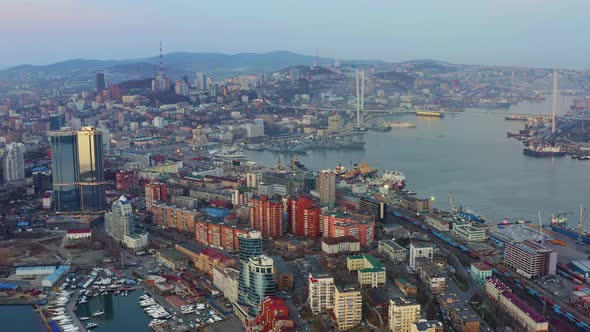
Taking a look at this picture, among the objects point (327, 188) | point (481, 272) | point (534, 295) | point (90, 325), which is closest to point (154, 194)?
point (327, 188)

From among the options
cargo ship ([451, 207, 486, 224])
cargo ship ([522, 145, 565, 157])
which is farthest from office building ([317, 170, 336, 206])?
cargo ship ([522, 145, 565, 157])

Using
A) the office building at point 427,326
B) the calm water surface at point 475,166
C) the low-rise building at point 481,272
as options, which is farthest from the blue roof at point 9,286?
the calm water surface at point 475,166

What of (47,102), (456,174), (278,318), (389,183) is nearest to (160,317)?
(278,318)

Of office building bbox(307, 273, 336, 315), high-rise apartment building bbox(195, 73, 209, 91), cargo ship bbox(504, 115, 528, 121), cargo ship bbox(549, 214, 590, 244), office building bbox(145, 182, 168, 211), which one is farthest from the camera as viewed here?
high-rise apartment building bbox(195, 73, 209, 91)

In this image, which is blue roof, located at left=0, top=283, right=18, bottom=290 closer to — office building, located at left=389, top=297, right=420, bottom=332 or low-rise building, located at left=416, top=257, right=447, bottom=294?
office building, located at left=389, top=297, right=420, bottom=332

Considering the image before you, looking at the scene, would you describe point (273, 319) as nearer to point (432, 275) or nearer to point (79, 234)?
point (432, 275)

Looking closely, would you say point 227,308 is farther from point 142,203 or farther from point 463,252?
point 142,203
